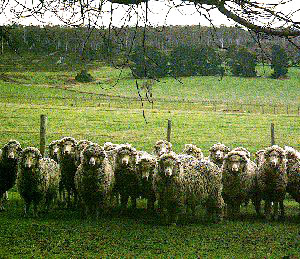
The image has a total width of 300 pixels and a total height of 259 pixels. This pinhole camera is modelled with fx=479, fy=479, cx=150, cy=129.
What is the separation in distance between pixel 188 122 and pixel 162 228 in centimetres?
2747

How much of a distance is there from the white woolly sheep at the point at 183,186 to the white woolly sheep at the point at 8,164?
10.1ft

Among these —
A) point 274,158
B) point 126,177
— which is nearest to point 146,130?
point 126,177

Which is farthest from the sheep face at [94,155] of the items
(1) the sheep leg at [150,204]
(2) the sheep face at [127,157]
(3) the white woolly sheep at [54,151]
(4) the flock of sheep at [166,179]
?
(3) the white woolly sheep at [54,151]

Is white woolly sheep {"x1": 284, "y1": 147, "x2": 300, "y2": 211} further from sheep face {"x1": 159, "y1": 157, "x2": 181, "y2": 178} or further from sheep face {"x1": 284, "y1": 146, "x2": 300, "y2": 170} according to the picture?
sheep face {"x1": 159, "y1": 157, "x2": 181, "y2": 178}

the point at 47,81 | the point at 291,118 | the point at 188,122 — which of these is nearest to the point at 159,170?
the point at 188,122

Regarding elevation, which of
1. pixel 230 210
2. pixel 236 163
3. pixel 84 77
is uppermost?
pixel 84 77

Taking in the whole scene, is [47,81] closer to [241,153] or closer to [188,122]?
[188,122]

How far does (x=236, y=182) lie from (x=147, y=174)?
1.84m

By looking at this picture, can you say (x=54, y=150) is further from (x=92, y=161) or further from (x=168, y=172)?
(x=168, y=172)

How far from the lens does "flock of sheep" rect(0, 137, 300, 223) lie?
30.2 feet

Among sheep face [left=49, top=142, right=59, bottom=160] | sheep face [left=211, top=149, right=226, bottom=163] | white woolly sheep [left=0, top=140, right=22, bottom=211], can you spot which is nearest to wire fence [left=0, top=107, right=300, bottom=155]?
sheep face [left=49, top=142, right=59, bottom=160]

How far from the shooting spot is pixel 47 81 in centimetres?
7869

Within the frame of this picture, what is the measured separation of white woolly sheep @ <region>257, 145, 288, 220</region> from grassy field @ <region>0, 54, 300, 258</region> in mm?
442

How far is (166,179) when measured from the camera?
361 inches
